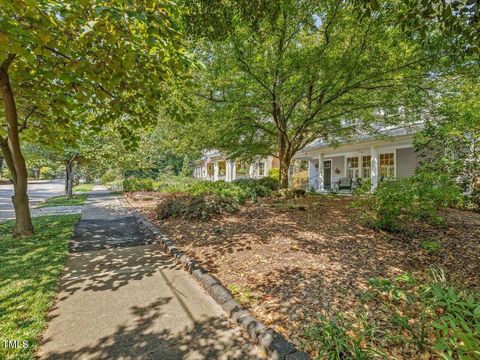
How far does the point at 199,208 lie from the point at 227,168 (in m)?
20.3

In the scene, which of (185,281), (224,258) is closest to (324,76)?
(224,258)

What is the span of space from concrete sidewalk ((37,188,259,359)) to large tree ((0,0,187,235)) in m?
2.42

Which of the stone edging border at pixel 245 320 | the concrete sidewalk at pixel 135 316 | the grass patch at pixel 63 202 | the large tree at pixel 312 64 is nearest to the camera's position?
the stone edging border at pixel 245 320

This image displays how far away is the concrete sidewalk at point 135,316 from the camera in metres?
2.41

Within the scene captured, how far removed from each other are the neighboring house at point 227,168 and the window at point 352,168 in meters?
6.39

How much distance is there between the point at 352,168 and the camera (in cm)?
1612

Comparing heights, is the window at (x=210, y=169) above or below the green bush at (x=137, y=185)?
above

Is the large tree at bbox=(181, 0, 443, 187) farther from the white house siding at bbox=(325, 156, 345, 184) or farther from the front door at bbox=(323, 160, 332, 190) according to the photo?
the front door at bbox=(323, 160, 332, 190)

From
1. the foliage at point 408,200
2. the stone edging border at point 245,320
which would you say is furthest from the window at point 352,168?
the stone edging border at point 245,320

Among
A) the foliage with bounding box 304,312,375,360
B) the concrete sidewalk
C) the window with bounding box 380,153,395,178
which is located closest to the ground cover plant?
the foliage with bounding box 304,312,375,360

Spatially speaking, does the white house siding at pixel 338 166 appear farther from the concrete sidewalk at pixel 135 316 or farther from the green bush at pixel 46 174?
the green bush at pixel 46 174

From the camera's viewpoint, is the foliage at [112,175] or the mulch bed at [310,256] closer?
the mulch bed at [310,256]

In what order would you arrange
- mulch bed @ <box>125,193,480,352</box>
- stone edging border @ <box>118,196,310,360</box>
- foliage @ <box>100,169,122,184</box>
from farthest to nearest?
foliage @ <box>100,169,122,184</box> → mulch bed @ <box>125,193,480,352</box> → stone edging border @ <box>118,196,310,360</box>

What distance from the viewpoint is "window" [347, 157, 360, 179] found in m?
15.8
